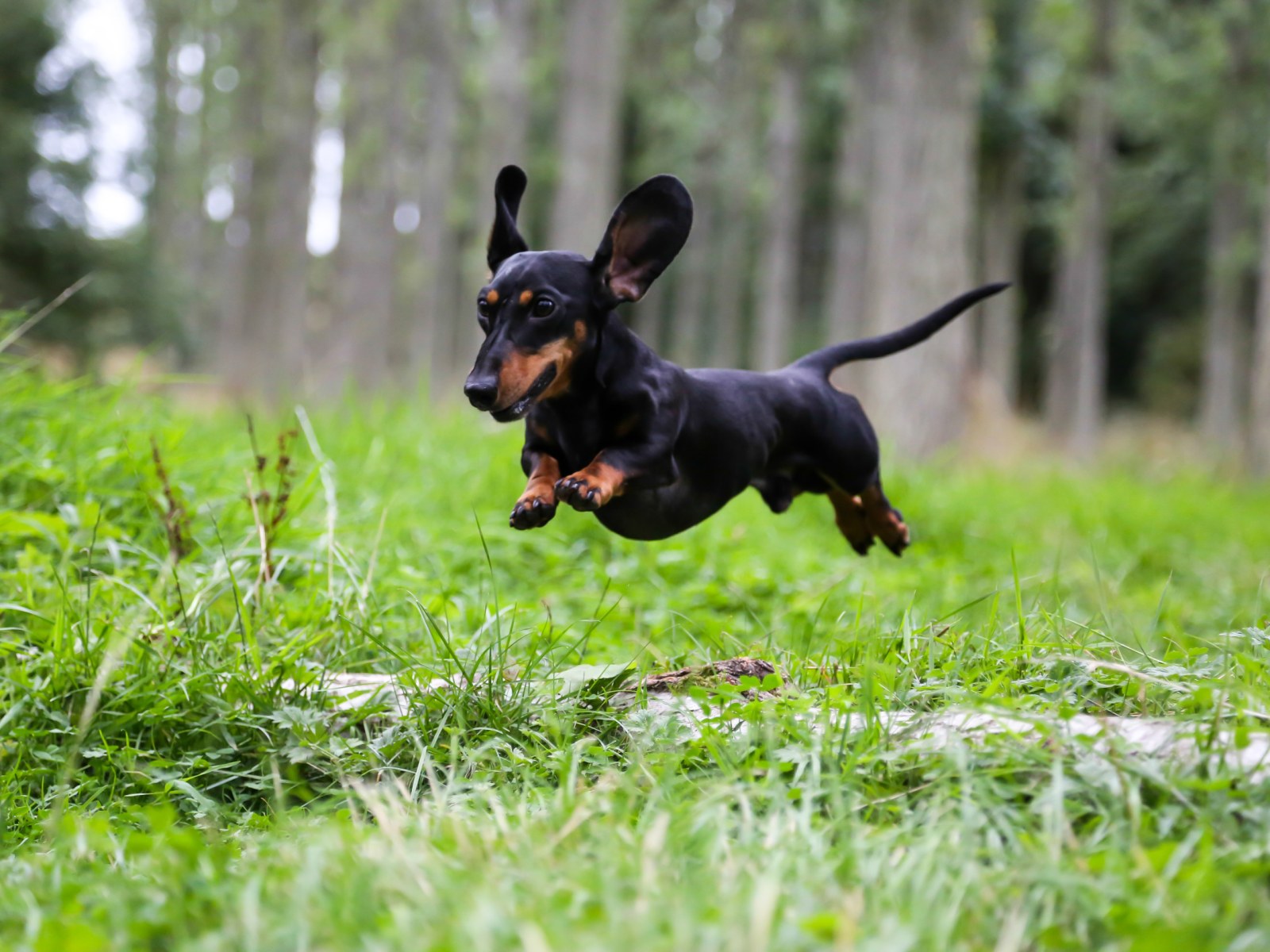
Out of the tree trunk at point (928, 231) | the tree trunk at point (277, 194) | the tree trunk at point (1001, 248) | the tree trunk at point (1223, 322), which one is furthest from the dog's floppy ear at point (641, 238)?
the tree trunk at point (1001, 248)

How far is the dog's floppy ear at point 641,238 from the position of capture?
2193mm

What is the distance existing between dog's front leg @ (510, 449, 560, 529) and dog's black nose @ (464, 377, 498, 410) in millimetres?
215

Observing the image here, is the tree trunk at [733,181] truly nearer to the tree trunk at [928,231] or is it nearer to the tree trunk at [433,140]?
the tree trunk at [433,140]

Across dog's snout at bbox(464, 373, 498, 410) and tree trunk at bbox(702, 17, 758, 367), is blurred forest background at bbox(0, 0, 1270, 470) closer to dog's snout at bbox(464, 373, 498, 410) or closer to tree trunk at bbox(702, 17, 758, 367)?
tree trunk at bbox(702, 17, 758, 367)

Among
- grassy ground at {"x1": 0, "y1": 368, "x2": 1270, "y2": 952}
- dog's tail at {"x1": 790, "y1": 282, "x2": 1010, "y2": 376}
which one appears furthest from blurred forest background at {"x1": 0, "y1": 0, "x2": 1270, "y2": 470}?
dog's tail at {"x1": 790, "y1": 282, "x2": 1010, "y2": 376}

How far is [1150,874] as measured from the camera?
183 centimetres

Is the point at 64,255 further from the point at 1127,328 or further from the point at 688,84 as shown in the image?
the point at 1127,328

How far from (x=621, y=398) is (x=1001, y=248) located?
70.4 ft

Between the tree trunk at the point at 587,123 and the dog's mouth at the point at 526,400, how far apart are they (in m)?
7.48

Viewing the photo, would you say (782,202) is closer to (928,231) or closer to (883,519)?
(928,231)

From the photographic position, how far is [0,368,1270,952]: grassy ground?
69.3 inches

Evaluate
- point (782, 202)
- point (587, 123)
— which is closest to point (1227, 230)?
point (782, 202)

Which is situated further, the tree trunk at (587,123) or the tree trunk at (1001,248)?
the tree trunk at (1001,248)

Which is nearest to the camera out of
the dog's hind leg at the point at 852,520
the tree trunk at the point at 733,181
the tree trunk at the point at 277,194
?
the dog's hind leg at the point at 852,520
